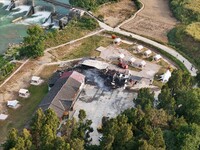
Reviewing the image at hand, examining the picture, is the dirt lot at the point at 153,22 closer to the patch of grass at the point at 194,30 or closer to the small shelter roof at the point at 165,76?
the patch of grass at the point at 194,30

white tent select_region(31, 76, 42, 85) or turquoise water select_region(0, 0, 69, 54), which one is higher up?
white tent select_region(31, 76, 42, 85)

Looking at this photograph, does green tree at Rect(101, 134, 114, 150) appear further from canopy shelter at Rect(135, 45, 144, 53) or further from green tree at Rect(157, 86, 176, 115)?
canopy shelter at Rect(135, 45, 144, 53)

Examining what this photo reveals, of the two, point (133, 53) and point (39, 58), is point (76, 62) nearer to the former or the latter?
point (39, 58)

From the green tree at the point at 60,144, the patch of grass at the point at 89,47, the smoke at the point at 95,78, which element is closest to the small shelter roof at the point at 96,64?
the smoke at the point at 95,78

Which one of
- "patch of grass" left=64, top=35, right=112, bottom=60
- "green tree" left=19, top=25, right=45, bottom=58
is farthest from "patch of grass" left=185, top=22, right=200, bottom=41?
"green tree" left=19, top=25, right=45, bottom=58

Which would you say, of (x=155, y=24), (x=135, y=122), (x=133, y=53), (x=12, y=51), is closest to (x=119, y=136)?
(x=135, y=122)

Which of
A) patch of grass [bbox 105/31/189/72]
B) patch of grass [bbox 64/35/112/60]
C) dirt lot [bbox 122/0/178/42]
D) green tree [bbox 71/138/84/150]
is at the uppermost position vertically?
green tree [bbox 71/138/84/150]

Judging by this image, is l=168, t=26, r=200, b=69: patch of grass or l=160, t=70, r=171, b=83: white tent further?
l=168, t=26, r=200, b=69: patch of grass
